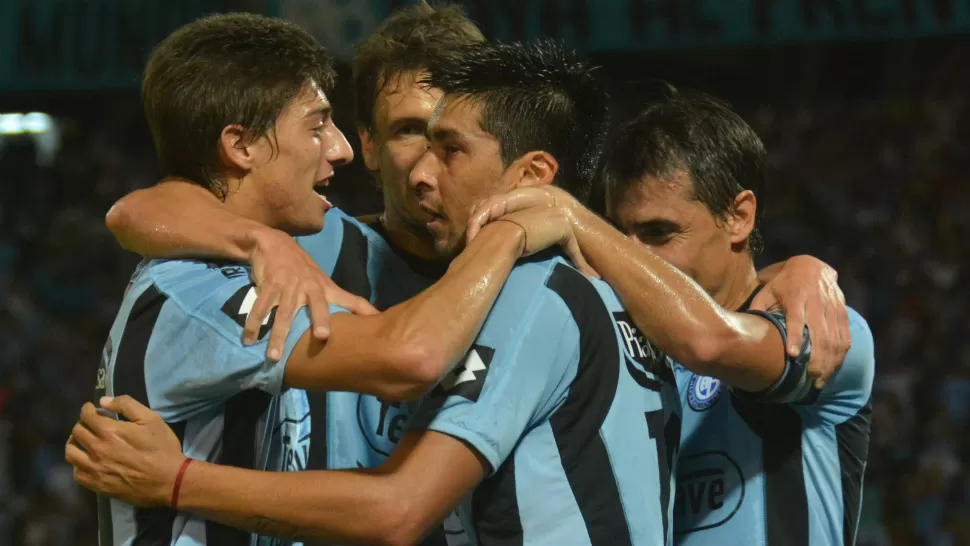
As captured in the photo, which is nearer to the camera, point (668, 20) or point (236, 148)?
point (236, 148)

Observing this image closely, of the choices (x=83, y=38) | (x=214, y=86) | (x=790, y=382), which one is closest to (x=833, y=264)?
(x=83, y=38)

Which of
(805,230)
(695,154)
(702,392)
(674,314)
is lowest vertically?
(702,392)

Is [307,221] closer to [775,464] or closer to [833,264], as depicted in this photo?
[775,464]

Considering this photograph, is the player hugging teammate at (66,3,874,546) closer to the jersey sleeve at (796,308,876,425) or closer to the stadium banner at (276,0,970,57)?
the jersey sleeve at (796,308,876,425)

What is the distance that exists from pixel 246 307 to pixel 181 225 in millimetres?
343

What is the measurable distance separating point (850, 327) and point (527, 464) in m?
1.05

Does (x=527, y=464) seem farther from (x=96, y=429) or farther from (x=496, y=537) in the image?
(x=96, y=429)

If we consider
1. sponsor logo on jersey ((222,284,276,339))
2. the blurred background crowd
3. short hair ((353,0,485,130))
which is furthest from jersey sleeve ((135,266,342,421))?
the blurred background crowd

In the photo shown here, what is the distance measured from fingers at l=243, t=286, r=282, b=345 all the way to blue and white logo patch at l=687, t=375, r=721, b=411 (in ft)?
3.82

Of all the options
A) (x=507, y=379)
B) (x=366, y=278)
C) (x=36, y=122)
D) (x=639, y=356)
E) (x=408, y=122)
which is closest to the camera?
(x=507, y=379)

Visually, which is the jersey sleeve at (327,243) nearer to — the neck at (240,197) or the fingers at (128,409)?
the neck at (240,197)

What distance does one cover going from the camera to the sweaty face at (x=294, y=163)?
281 cm

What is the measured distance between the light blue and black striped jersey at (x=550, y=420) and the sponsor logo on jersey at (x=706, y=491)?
460 mm

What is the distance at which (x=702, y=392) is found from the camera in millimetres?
2977
